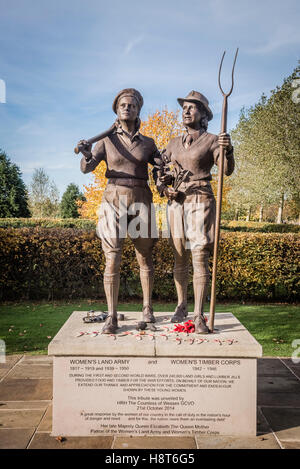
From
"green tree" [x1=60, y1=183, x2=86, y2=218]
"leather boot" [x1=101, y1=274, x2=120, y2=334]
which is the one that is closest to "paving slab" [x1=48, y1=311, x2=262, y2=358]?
"leather boot" [x1=101, y1=274, x2=120, y2=334]

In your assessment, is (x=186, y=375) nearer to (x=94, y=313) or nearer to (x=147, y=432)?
(x=147, y=432)

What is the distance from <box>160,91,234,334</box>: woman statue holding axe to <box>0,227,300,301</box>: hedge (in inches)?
175

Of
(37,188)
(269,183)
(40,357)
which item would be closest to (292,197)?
(269,183)

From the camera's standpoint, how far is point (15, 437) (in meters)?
3.37

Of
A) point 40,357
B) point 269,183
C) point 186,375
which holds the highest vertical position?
point 269,183

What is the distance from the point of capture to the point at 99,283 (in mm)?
8922

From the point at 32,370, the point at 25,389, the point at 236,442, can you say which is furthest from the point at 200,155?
the point at 32,370

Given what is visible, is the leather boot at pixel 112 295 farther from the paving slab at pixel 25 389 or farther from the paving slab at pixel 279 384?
the paving slab at pixel 279 384

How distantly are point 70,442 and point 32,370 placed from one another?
69.3 inches

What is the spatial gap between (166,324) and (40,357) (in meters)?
2.20

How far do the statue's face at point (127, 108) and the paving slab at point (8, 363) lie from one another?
131 inches

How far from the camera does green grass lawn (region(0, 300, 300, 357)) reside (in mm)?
6007

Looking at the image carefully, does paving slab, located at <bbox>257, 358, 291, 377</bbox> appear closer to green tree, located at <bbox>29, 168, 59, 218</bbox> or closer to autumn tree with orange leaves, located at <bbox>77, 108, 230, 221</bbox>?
autumn tree with orange leaves, located at <bbox>77, 108, 230, 221</bbox>

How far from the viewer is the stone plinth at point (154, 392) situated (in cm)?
348
